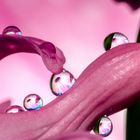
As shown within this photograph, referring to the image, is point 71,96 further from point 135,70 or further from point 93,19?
point 93,19

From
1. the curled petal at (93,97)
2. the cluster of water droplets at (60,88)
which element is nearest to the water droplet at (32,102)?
the cluster of water droplets at (60,88)

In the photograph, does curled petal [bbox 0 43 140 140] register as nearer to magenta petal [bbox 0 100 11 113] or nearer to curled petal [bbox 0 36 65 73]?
curled petal [bbox 0 36 65 73]

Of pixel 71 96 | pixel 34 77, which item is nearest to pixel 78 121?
pixel 71 96

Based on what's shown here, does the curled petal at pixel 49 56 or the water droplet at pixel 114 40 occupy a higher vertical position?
the water droplet at pixel 114 40

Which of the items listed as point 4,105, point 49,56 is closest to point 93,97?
point 49,56

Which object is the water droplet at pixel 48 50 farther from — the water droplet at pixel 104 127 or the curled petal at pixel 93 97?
the water droplet at pixel 104 127

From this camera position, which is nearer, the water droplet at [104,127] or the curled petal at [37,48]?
the curled petal at [37,48]

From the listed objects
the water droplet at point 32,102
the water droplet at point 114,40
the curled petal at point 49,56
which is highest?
the water droplet at point 114,40
